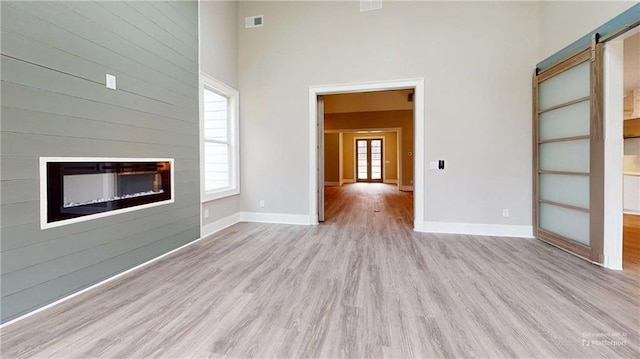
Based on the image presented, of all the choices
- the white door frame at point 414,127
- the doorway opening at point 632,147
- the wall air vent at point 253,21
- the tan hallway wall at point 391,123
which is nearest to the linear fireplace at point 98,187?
the white door frame at point 414,127

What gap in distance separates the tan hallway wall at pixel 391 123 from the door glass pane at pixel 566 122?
21.0 ft

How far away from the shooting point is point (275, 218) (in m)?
4.87

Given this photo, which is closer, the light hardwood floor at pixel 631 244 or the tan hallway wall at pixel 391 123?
the light hardwood floor at pixel 631 244

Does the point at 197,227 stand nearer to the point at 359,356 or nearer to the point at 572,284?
the point at 359,356

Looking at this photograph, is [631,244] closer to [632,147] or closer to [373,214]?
[632,147]

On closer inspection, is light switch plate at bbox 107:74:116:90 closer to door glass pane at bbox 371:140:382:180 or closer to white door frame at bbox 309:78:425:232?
white door frame at bbox 309:78:425:232

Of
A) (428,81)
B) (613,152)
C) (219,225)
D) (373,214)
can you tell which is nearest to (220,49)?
(219,225)

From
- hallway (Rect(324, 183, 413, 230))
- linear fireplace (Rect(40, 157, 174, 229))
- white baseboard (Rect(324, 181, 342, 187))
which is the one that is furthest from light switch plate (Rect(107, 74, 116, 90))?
white baseboard (Rect(324, 181, 342, 187))

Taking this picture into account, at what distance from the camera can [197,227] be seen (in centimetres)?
377

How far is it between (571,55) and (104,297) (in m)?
5.21

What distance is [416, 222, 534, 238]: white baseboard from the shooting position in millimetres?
3896

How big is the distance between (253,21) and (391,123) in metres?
6.51

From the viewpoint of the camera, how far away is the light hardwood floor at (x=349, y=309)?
156cm

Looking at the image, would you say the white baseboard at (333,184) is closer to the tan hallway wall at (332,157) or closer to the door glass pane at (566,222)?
the tan hallway wall at (332,157)
